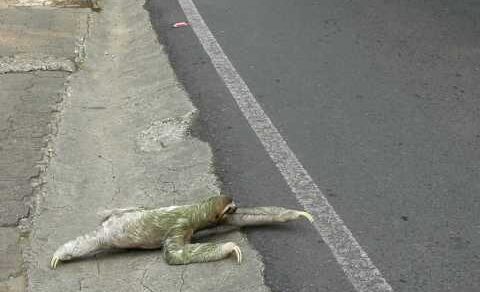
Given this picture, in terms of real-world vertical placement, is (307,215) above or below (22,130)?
above

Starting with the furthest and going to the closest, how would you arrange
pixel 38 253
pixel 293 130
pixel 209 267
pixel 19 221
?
pixel 293 130, pixel 19 221, pixel 38 253, pixel 209 267

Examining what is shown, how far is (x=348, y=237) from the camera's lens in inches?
156

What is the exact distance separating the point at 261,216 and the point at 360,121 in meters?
1.62

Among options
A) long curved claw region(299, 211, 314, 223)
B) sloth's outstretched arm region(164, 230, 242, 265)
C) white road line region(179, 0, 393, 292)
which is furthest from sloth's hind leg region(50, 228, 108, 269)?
white road line region(179, 0, 393, 292)

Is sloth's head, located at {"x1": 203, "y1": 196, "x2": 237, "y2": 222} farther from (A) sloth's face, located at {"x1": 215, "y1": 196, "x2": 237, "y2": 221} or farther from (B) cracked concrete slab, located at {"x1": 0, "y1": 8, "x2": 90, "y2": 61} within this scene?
(B) cracked concrete slab, located at {"x1": 0, "y1": 8, "x2": 90, "y2": 61}

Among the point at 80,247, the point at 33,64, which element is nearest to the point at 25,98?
the point at 33,64

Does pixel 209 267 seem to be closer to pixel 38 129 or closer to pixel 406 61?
pixel 38 129

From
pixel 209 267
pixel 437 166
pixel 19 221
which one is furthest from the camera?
pixel 437 166

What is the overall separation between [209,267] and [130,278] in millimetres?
373

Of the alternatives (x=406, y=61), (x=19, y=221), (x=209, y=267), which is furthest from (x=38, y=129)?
(x=406, y=61)

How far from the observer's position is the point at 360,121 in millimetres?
5391

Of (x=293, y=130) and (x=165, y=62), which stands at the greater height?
(x=293, y=130)

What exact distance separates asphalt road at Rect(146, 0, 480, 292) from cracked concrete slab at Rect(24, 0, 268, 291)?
0.55ft

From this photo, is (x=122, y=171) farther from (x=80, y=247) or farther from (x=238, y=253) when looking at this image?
(x=238, y=253)
